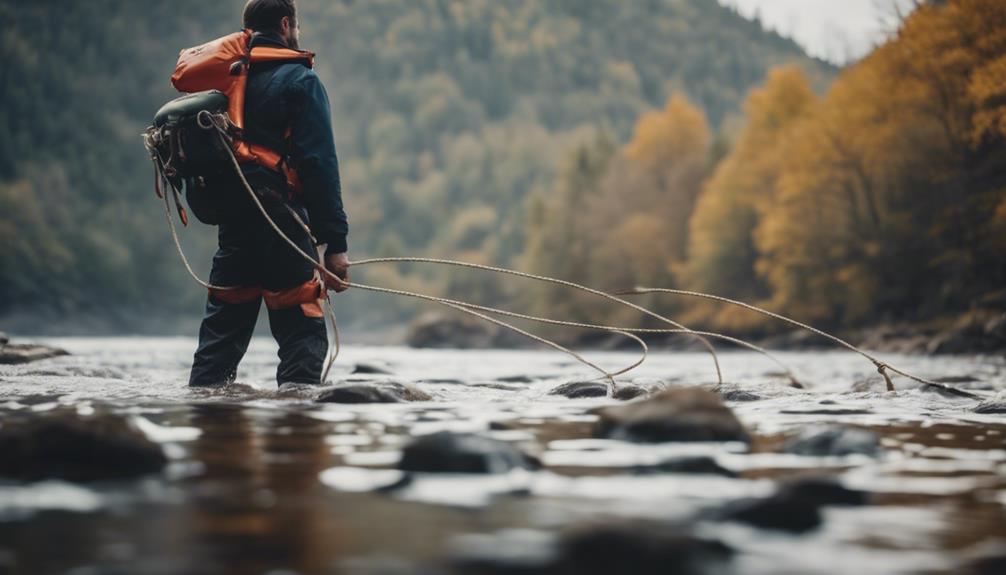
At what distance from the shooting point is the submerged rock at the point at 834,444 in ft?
13.0

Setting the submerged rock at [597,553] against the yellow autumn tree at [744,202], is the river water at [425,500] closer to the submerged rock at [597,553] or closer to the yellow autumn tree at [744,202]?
the submerged rock at [597,553]

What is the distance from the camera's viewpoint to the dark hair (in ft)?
21.5

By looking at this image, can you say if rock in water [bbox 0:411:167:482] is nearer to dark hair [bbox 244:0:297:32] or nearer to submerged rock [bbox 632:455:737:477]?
submerged rock [bbox 632:455:737:477]

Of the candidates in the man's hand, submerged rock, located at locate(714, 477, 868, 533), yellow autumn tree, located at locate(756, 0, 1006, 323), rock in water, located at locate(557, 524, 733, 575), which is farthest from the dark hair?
yellow autumn tree, located at locate(756, 0, 1006, 323)

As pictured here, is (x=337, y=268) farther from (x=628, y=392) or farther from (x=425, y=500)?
(x=425, y=500)

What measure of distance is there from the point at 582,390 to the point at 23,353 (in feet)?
20.1

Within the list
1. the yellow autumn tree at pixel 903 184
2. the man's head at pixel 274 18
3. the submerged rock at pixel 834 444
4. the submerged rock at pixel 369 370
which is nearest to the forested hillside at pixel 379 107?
the yellow autumn tree at pixel 903 184

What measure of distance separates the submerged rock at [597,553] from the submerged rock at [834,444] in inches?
63.1

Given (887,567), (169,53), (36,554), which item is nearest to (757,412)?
(887,567)

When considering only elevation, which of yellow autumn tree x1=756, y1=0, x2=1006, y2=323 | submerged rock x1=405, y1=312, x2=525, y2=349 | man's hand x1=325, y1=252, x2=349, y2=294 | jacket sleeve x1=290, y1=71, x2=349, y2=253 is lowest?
submerged rock x1=405, y1=312, x2=525, y2=349

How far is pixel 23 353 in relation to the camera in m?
10.6

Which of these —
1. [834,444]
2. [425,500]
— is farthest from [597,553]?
[834,444]

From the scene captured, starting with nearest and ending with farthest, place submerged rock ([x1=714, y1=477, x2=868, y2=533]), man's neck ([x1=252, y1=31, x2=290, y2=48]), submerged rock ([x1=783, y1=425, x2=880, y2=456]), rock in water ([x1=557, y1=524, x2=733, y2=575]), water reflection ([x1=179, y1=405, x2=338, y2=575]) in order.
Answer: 1. rock in water ([x1=557, y1=524, x2=733, y2=575])
2. water reflection ([x1=179, y1=405, x2=338, y2=575])
3. submerged rock ([x1=714, y1=477, x2=868, y2=533])
4. submerged rock ([x1=783, y1=425, x2=880, y2=456])
5. man's neck ([x1=252, y1=31, x2=290, y2=48])

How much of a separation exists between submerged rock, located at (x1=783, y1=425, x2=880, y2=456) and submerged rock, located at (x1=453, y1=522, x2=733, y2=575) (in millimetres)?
1603
